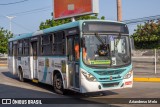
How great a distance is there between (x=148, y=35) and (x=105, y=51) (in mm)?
39004

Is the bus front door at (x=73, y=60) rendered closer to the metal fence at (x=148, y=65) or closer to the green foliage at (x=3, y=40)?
the metal fence at (x=148, y=65)

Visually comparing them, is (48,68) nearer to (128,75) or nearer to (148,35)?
(128,75)

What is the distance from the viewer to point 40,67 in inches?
583

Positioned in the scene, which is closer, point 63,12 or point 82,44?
point 82,44

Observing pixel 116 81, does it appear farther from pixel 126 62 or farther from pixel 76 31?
pixel 76 31

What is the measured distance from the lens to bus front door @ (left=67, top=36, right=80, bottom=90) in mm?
11211

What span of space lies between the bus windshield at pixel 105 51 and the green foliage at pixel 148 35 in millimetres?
37478

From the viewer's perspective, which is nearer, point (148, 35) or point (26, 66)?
point (26, 66)

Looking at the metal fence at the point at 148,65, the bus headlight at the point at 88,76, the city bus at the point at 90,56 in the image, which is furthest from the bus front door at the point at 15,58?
the bus headlight at the point at 88,76

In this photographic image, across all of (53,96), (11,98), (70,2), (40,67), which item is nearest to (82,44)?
(53,96)

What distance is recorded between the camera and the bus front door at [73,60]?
11.2 meters

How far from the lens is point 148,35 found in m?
48.8

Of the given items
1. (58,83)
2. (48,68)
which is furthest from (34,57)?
(58,83)

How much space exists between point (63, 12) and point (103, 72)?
57.3 feet
